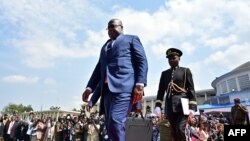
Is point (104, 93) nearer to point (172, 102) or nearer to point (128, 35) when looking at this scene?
point (128, 35)

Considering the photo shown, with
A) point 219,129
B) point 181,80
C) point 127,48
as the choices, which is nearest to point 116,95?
point 127,48

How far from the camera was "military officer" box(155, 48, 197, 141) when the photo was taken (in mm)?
4663

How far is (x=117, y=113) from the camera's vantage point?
3400mm

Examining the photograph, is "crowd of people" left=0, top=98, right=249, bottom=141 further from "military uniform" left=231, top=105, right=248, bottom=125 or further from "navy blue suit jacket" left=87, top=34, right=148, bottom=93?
"navy blue suit jacket" left=87, top=34, right=148, bottom=93

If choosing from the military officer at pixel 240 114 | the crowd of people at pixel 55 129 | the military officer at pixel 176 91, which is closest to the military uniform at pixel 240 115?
the military officer at pixel 240 114

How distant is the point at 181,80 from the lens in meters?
5.05

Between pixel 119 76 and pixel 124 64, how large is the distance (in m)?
0.18

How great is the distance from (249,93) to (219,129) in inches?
882

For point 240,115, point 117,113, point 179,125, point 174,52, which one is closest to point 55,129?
point 240,115

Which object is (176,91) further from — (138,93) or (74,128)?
(74,128)

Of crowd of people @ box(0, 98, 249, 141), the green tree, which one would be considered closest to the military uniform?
crowd of people @ box(0, 98, 249, 141)

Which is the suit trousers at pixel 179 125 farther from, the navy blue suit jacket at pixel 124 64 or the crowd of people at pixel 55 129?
the crowd of people at pixel 55 129

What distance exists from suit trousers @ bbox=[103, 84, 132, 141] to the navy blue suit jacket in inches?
3.4

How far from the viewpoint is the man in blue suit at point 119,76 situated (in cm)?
341
